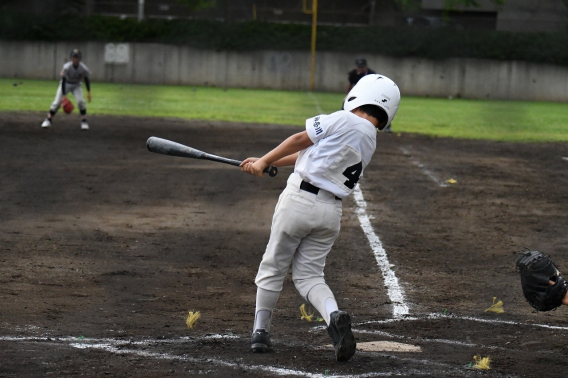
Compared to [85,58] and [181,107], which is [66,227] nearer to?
[181,107]

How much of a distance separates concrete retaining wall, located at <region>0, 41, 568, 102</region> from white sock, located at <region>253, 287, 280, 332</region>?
39161mm

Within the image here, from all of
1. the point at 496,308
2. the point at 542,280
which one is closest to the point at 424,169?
the point at 496,308

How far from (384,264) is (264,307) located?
3023mm

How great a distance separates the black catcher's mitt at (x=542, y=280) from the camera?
5016 millimetres

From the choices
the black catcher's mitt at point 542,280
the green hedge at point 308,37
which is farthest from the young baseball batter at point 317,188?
the green hedge at point 308,37

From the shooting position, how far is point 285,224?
485 cm

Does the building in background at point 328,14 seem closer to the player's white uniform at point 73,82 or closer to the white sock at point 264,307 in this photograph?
the player's white uniform at point 73,82

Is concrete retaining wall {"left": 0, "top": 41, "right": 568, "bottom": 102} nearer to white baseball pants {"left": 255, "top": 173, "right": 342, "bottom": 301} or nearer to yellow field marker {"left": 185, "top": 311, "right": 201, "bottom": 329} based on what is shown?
yellow field marker {"left": 185, "top": 311, "right": 201, "bottom": 329}

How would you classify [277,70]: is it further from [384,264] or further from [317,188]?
[317,188]

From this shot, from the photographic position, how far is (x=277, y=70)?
44.2 metres

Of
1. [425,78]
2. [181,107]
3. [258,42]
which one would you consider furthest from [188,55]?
[181,107]

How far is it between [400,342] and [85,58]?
4191 centimetres

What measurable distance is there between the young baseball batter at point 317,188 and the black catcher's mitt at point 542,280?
1.27 metres

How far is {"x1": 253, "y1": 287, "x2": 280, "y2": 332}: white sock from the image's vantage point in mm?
5023
